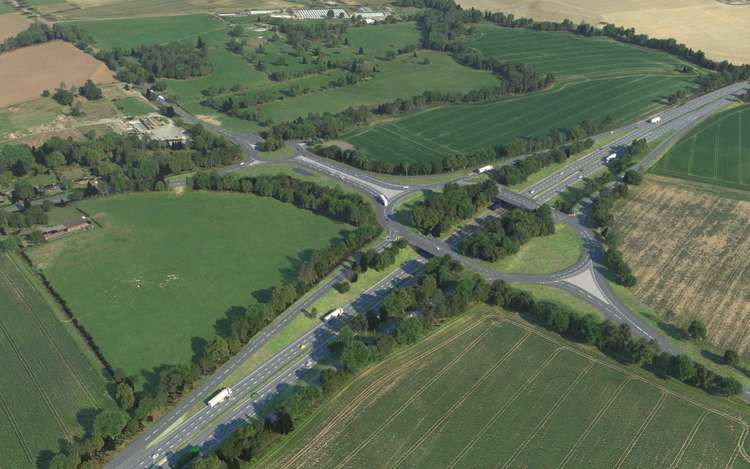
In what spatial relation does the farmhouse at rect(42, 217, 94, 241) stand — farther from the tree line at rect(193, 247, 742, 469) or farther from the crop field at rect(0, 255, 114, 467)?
the tree line at rect(193, 247, 742, 469)

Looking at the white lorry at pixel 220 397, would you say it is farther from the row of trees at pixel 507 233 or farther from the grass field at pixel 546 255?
the grass field at pixel 546 255

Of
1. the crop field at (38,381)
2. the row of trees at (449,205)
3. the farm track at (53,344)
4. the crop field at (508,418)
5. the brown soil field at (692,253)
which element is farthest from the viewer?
the row of trees at (449,205)

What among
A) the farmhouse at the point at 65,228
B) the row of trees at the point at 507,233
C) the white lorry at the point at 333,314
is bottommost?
the farmhouse at the point at 65,228

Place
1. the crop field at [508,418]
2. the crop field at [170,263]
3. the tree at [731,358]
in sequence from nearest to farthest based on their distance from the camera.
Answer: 1. the crop field at [508,418]
2. the tree at [731,358]
3. the crop field at [170,263]


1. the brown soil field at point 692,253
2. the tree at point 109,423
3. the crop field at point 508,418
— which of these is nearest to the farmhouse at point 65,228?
the tree at point 109,423

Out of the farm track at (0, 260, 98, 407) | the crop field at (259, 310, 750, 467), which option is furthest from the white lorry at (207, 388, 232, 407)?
the farm track at (0, 260, 98, 407)

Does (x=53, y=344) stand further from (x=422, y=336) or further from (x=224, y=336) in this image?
(x=422, y=336)

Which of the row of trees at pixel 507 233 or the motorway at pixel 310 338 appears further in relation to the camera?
the row of trees at pixel 507 233
